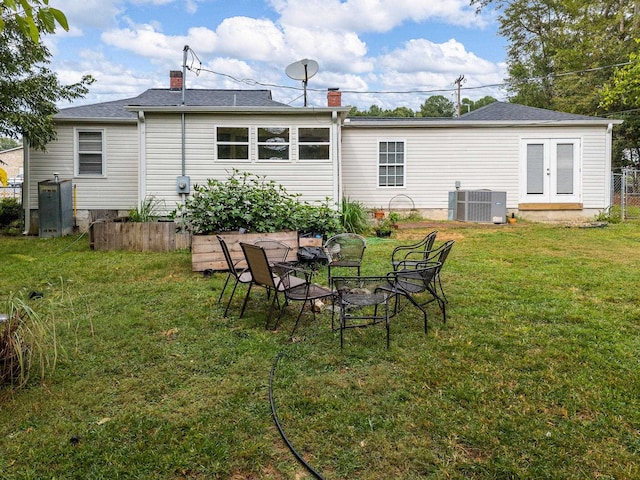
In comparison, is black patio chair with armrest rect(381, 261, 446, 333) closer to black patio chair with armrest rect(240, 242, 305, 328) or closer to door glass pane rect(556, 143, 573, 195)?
black patio chair with armrest rect(240, 242, 305, 328)

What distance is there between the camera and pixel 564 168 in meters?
12.5

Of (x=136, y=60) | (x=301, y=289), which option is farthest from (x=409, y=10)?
(x=301, y=289)

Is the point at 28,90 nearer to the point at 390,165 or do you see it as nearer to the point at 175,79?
the point at 175,79

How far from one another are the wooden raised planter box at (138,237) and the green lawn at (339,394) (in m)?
3.08

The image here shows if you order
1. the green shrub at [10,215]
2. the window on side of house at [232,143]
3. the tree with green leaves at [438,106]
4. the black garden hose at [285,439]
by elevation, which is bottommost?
the black garden hose at [285,439]

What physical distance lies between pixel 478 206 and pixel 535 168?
221cm

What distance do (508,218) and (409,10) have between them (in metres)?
11.7

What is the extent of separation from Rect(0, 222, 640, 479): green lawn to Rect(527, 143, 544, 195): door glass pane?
8411 mm

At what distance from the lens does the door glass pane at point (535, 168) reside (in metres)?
A: 12.6

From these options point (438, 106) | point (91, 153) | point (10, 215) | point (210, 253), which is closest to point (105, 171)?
point (91, 153)

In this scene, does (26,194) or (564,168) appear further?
(564,168)

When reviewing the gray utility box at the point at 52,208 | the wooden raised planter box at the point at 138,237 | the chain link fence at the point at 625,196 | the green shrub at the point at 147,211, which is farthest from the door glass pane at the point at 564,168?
the gray utility box at the point at 52,208

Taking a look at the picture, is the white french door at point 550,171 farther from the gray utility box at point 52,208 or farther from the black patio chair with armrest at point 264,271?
the gray utility box at point 52,208

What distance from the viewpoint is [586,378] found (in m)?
2.84
